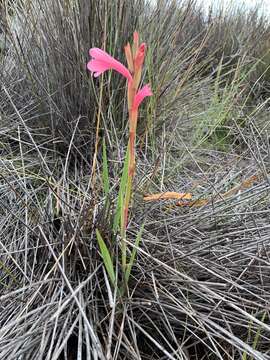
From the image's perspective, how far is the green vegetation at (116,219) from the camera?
87cm

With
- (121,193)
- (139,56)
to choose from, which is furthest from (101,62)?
(121,193)

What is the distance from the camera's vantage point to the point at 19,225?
1.19 meters

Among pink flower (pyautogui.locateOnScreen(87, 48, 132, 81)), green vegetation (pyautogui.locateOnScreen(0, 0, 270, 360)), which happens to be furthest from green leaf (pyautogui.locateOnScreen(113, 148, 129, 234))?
pink flower (pyautogui.locateOnScreen(87, 48, 132, 81))

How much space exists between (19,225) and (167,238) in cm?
37

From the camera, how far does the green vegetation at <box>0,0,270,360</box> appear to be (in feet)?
2.87

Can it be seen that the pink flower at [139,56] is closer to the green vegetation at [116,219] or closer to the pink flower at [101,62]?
the pink flower at [101,62]

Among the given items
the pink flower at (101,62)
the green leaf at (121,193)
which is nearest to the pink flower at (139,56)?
the pink flower at (101,62)

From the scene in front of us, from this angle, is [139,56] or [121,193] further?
[121,193]

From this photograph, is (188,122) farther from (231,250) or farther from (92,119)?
(231,250)

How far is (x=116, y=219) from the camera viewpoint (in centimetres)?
92

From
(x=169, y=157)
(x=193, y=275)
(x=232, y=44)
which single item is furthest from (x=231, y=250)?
(x=232, y=44)

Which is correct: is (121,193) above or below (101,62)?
below

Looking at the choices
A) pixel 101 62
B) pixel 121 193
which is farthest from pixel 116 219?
pixel 101 62

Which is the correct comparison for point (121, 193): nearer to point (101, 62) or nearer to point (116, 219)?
point (116, 219)
